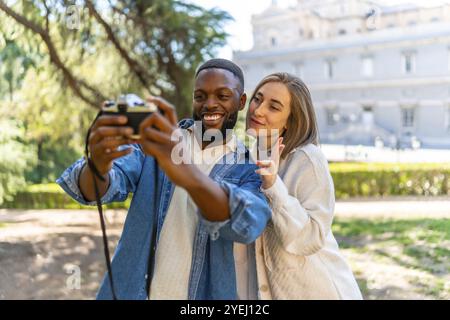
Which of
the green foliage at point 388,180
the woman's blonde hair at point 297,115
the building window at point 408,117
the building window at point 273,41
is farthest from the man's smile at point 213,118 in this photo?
the building window at point 273,41

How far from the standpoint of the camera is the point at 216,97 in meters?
1.12

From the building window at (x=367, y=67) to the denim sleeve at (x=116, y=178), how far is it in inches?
923

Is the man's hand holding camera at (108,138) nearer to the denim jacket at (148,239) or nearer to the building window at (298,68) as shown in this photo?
the denim jacket at (148,239)

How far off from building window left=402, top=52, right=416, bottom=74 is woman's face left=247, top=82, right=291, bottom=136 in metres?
22.2

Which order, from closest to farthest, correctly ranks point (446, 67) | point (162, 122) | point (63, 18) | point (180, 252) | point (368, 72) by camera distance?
point (162, 122) < point (180, 252) < point (63, 18) < point (446, 67) < point (368, 72)

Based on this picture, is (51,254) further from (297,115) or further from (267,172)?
(267,172)

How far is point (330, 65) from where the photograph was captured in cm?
2430

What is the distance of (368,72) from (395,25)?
271cm

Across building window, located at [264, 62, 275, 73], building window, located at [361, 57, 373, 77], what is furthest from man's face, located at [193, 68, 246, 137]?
building window, located at [264, 62, 275, 73]

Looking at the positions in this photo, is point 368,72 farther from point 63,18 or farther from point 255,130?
point 255,130

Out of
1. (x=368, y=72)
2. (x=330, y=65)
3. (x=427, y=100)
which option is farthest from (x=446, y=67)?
(x=330, y=65)

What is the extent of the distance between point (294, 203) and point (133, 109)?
0.43 meters

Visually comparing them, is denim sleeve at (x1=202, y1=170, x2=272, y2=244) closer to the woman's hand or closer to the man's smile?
the woman's hand
